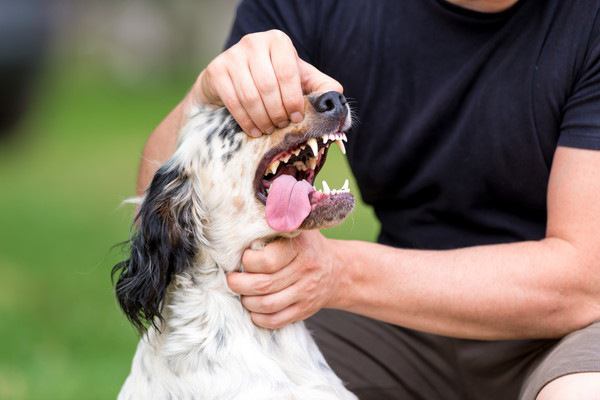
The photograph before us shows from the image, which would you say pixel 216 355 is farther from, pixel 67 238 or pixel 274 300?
pixel 67 238

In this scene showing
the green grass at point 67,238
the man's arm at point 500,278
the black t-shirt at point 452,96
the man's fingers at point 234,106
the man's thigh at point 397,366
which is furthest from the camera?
the green grass at point 67,238

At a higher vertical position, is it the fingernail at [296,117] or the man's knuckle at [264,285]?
the fingernail at [296,117]

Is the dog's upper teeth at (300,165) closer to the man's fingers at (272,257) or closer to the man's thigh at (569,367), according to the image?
the man's fingers at (272,257)

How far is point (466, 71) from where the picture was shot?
3875 millimetres

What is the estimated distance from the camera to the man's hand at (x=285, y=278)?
338 cm

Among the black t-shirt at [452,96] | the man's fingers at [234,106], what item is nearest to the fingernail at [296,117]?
the man's fingers at [234,106]

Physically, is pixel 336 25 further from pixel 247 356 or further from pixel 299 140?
pixel 247 356

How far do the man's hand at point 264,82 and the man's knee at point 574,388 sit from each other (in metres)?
1.00

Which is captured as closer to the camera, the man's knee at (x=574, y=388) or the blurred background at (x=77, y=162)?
the man's knee at (x=574, y=388)

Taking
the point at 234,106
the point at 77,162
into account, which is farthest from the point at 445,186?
the point at 77,162

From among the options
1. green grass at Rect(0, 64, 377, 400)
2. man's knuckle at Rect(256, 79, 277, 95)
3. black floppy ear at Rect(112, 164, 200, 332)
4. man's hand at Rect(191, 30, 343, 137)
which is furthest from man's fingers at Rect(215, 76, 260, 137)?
green grass at Rect(0, 64, 377, 400)

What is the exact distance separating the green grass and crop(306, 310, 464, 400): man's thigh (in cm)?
67

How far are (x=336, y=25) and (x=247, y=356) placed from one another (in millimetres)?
1214

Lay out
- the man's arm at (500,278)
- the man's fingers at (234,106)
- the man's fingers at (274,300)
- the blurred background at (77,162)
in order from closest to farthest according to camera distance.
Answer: the man's fingers at (234,106)
the man's fingers at (274,300)
the man's arm at (500,278)
the blurred background at (77,162)
